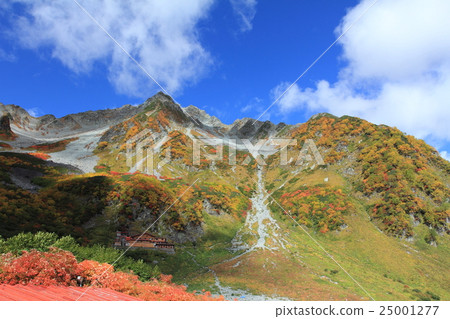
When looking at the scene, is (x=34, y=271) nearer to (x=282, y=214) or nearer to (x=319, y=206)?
(x=319, y=206)

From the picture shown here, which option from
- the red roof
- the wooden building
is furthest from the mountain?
the red roof

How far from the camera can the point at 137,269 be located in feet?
61.4

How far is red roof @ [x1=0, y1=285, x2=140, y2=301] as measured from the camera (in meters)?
6.93

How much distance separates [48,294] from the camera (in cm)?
789

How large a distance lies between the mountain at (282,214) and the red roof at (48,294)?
19.3 meters

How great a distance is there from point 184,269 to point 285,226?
104 feet

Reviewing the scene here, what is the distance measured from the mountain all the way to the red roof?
19324 millimetres

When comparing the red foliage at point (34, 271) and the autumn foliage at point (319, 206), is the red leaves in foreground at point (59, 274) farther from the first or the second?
the autumn foliage at point (319, 206)

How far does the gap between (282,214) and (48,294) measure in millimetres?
62846

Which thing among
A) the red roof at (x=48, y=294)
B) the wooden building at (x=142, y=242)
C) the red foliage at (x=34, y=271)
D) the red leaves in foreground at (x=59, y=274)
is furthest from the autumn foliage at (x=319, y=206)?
the red foliage at (x=34, y=271)

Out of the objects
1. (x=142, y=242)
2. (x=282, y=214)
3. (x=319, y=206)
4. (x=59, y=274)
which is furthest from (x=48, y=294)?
(x=282, y=214)

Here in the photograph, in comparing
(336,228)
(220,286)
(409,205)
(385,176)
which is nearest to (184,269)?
(220,286)
